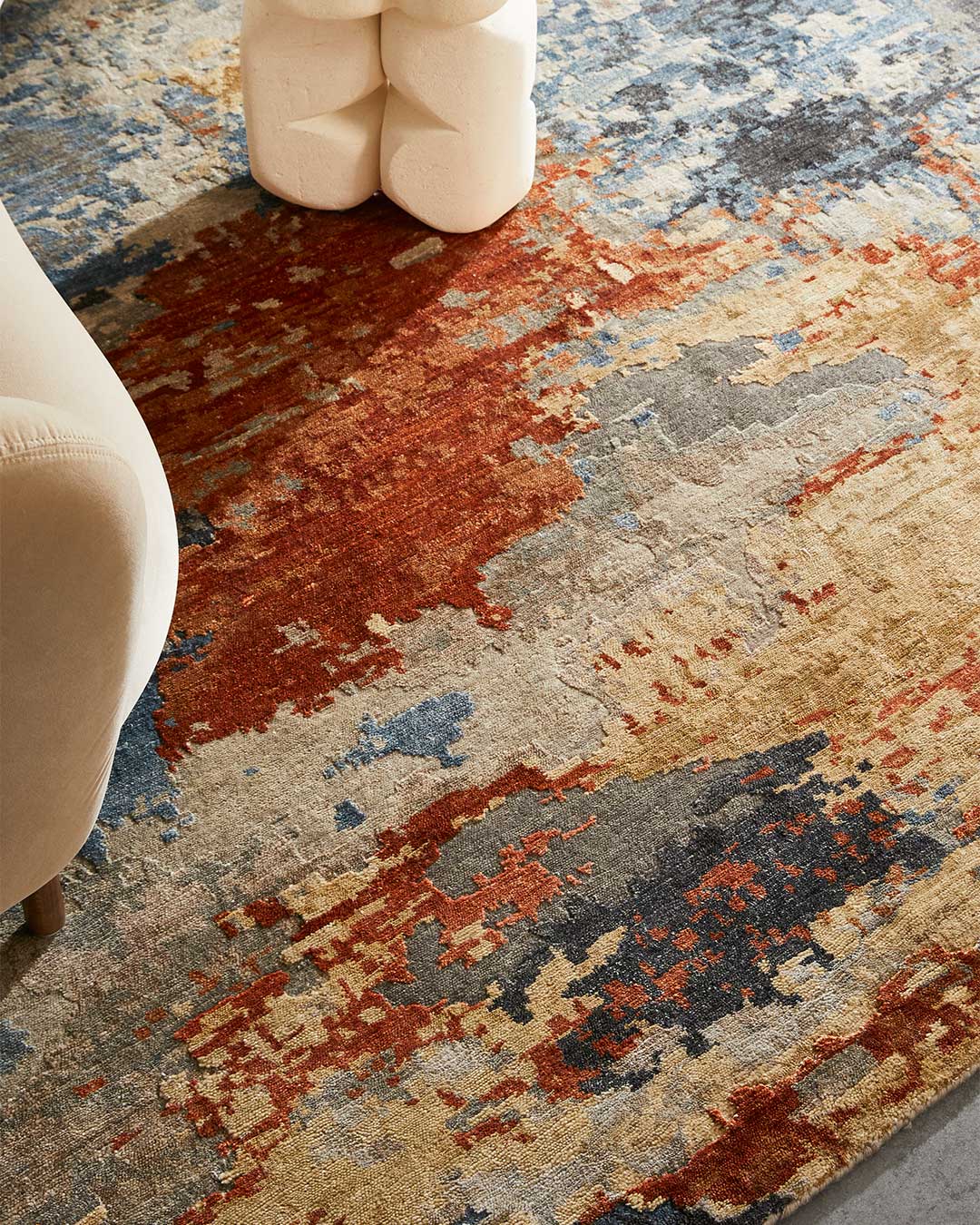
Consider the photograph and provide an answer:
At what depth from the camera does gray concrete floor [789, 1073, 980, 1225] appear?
0.99 meters

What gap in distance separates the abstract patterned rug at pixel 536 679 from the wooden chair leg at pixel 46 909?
0.7 inches

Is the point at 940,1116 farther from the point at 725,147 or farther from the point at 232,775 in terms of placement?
the point at 725,147

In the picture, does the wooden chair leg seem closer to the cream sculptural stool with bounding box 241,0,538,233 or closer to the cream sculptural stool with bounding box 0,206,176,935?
the cream sculptural stool with bounding box 0,206,176,935

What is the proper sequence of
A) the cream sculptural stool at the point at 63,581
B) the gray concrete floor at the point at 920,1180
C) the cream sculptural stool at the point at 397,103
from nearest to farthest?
1. the cream sculptural stool at the point at 63,581
2. the gray concrete floor at the point at 920,1180
3. the cream sculptural stool at the point at 397,103

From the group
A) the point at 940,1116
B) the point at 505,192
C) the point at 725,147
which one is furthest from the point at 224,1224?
the point at 725,147

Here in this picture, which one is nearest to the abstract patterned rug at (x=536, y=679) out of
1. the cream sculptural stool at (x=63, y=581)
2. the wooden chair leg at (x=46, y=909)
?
the wooden chair leg at (x=46, y=909)

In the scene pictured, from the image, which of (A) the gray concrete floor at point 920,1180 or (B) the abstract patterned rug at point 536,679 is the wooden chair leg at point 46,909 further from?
(A) the gray concrete floor at point 920,1180

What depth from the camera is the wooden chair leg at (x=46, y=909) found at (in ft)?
3.49

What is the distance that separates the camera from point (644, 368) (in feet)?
5.24

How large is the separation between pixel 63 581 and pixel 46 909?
43 centimetres

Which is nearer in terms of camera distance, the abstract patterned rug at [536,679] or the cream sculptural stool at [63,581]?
the cream sculptural stool at [63,581]

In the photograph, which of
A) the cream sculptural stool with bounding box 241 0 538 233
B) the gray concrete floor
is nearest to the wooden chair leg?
the gray concrete floor

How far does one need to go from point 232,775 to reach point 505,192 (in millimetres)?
933

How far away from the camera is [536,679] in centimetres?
130
